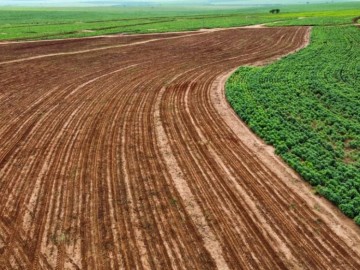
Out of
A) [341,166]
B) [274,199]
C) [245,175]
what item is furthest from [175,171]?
[341,166]

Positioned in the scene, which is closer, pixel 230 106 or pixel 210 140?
pixel 210 140

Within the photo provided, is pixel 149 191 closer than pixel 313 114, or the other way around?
pixel 149 191

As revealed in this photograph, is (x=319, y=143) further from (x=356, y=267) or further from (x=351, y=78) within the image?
(x=351, y=78)

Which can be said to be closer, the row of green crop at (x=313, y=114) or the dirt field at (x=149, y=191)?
the dirt field at (x=149, y=191)

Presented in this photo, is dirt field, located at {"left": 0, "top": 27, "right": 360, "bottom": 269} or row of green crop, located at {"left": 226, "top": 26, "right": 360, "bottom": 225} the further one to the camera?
row of green crop, located at {"left": 226, "top": 26, "right": 360, "bottom": 225}

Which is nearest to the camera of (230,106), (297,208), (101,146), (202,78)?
(297,208)
